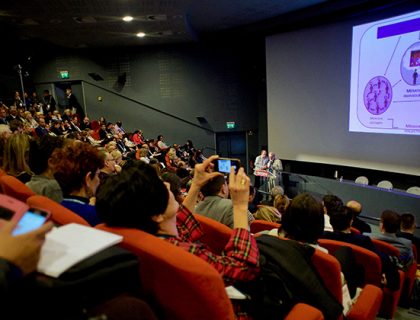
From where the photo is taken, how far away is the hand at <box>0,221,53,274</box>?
0.64 meters

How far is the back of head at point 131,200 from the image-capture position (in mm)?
986

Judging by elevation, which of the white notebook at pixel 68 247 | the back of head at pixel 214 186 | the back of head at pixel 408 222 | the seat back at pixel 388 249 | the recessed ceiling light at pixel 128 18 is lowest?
the back of head at pixel 408 222

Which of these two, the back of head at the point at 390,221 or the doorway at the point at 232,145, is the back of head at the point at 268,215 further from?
the doorway at the point at 232,145

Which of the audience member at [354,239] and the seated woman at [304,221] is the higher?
the seated woman at [304,221]

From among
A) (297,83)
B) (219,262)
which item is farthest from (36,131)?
(219,262)

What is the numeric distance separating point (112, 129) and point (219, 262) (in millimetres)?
8795

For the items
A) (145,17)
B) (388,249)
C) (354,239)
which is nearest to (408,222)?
(388,249)

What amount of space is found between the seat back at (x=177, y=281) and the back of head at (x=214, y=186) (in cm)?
114

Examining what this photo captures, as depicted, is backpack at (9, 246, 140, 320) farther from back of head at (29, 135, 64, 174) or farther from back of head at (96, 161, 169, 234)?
back of head at (29, 135, 64, 174)

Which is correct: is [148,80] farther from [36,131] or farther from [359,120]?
[359,120]

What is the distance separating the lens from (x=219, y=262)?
1063 mm

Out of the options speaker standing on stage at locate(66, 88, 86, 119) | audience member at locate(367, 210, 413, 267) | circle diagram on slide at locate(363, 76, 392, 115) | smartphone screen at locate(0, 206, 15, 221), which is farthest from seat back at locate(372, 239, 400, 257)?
speaker standing on stage at locate(66, 88, 86, 119)

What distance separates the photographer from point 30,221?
0.74m

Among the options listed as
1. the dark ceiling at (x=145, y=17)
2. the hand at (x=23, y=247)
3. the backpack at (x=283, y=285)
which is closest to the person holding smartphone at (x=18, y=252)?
the hand at (x=23, y=247)
